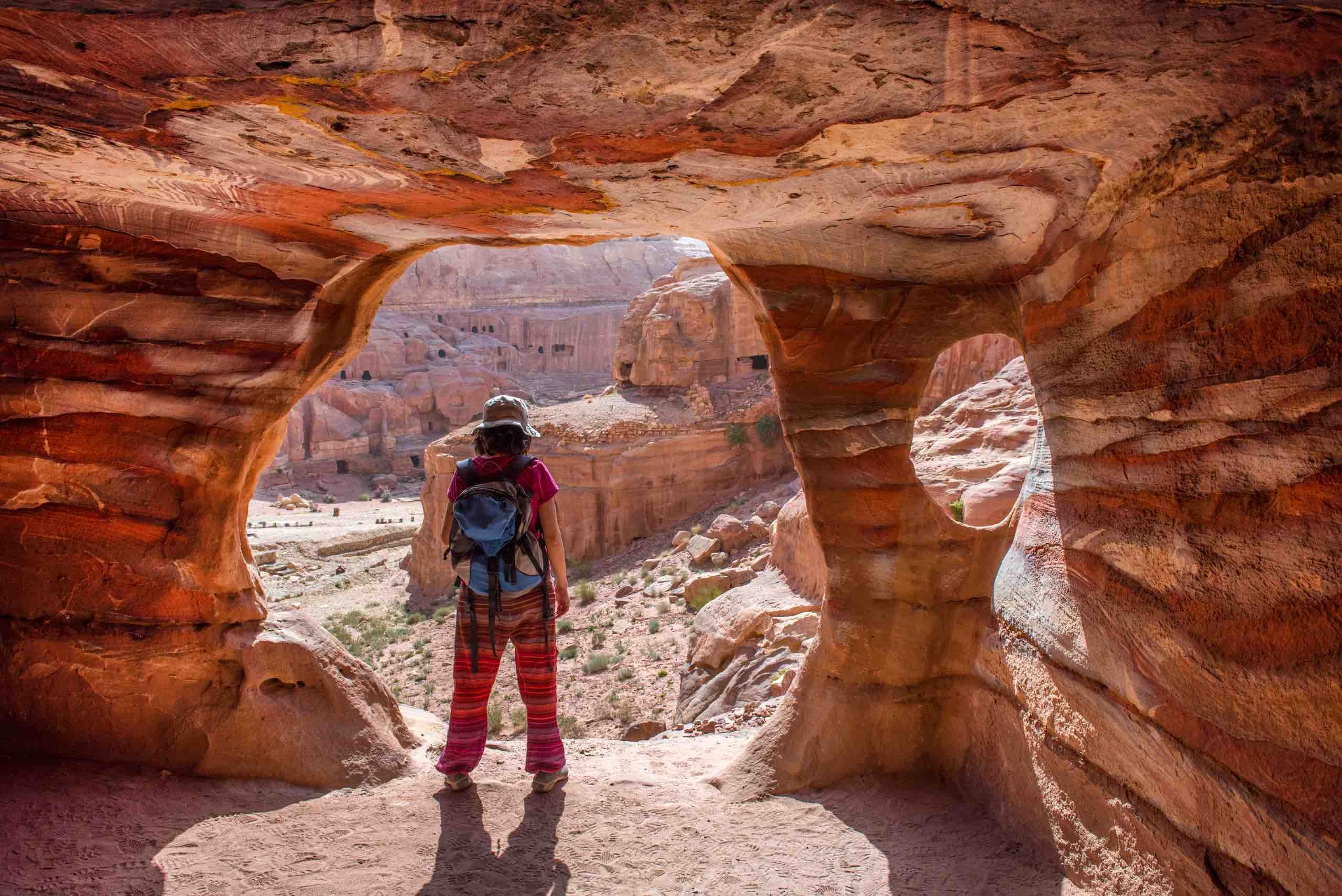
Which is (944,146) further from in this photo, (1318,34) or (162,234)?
(162,234)

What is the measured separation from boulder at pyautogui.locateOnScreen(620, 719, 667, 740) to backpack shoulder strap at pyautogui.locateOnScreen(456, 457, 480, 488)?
14.5ft

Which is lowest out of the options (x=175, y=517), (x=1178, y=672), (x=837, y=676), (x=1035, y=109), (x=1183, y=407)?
(x=837, y=676)

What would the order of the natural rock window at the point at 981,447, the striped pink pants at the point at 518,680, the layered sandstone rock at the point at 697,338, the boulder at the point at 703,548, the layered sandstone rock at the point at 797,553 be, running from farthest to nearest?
the layered sandstone rock at the point at 697,338, the boulder at the point at 703,548, the layered sandstone rock at the point at 797,553, the natural rock window at the point at 981,447, the striped pink pants at the point at 518,680

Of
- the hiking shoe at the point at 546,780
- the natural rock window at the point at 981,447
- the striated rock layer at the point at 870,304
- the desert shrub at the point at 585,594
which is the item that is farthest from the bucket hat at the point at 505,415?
the desert shrub at the point at 585,594

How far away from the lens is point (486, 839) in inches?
134

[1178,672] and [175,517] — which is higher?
[175,517]

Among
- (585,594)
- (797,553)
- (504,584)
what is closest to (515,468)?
(504,584)

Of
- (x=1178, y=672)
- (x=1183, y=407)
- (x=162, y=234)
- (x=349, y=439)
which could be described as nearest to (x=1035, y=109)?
(x=1183, y=407)

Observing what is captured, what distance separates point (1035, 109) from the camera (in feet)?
7.39

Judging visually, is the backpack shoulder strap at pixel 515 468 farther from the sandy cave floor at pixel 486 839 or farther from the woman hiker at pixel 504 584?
the sandy cave floor at pixel 486 839

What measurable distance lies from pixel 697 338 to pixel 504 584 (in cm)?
1630

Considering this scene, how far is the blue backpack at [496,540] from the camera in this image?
3307 mm

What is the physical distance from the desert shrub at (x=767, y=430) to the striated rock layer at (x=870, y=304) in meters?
13.0

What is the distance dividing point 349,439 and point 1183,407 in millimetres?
30290
